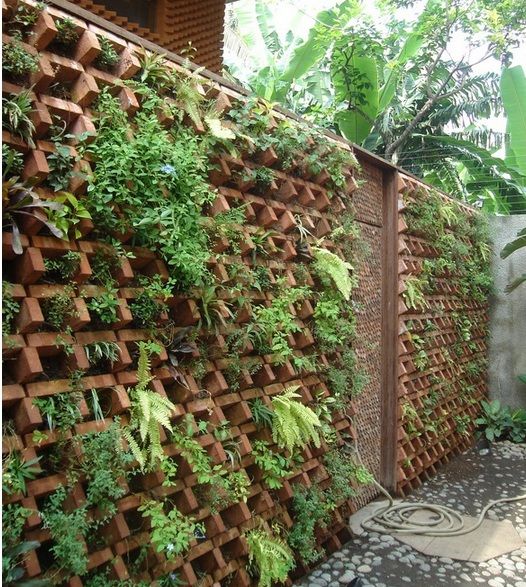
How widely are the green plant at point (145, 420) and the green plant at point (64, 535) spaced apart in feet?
1.06

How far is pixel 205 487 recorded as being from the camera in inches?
103

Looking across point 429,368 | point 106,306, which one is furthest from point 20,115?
point 429,368

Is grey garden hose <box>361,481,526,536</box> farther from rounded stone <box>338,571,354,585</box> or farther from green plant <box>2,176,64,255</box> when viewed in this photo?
green plant <box>2,176,64,255</box>

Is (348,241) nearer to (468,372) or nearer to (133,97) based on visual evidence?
(133,97)

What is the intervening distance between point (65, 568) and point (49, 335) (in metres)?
0.79

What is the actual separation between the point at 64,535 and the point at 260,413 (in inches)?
50.1

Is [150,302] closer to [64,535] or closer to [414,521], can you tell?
[64,535]

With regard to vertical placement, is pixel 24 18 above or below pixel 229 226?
above

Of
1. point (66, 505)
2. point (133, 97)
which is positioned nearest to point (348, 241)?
point (133, 97)

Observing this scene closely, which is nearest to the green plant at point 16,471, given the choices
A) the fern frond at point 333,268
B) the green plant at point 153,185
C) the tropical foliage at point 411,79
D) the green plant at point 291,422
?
the green plant at point 153,185

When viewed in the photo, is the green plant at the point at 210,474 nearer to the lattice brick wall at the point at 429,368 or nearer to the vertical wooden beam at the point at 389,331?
the vertical wooden beam at the point at 389,331

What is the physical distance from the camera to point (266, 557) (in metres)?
2.80

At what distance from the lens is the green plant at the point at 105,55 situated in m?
2.37

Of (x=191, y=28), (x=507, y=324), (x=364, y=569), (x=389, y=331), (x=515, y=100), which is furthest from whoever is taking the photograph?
(x=507, y=324)
